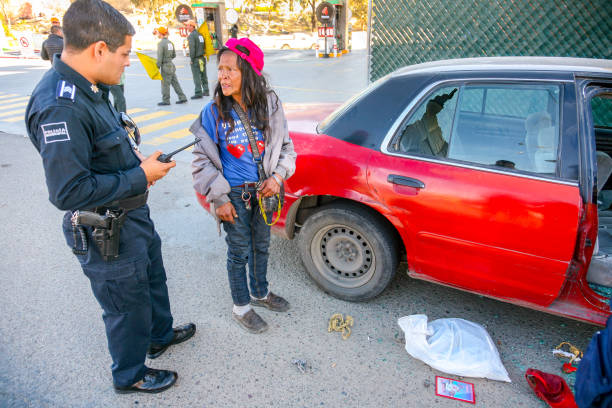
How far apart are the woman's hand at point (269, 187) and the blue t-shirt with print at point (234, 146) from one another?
10 centimetres

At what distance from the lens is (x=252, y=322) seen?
2803mm

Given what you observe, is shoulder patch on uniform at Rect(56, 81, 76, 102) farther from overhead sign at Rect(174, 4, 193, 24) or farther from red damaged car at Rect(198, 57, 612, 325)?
overhead sign at Rect(174, 4, 193, 24)

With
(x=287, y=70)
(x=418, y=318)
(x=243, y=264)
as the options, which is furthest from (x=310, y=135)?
(x=287, y=70)

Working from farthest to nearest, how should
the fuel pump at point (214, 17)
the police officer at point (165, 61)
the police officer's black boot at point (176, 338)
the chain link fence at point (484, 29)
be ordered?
the fuel pump at point (214, 17) < the police officer at point (165, 61) < the chain link fence at point (484, 29) < the police officer's black boot at point (176, 338)

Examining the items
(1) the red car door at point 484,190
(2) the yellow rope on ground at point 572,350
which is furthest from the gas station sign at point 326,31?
(2) the yellow rope on ground at point 572,350

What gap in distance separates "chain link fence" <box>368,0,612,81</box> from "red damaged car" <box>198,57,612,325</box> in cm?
328

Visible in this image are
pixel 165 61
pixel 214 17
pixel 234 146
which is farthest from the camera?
pixel 214 17

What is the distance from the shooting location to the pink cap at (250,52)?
7.56ft

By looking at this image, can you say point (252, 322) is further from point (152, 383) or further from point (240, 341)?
point (152, 383)

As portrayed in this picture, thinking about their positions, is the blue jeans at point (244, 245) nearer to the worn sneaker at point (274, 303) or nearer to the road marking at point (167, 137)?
the worn sneaker at point (274, 303)

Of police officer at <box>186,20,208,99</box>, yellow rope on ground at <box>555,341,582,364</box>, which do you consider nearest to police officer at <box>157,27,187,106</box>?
police officer at <box>186,20,208,99</box>

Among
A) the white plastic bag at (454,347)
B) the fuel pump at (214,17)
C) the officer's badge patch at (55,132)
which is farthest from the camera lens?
the fuel pump at (214,17)

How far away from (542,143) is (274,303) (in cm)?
205

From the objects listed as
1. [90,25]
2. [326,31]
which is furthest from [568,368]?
[326,31]
